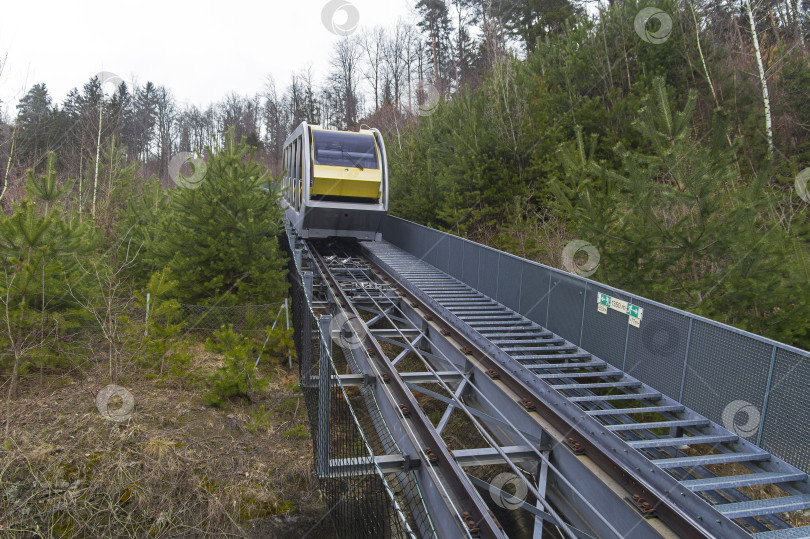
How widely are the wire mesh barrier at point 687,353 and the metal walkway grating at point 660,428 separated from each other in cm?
15

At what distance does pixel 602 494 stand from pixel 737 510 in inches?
42.1

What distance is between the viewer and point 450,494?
493cm

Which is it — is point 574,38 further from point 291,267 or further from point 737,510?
point 737,510

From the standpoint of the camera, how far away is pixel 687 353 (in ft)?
20.6

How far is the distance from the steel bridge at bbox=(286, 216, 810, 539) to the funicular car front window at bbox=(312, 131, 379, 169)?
645 cm

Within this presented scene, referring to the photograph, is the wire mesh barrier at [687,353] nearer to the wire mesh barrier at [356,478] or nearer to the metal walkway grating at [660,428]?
the metal walkway grating at [660,428]

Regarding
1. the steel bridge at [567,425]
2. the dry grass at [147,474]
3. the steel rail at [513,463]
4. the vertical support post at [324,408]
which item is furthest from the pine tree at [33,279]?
the steel rail at [513,463]

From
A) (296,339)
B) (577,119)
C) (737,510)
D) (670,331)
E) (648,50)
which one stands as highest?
(648,50)

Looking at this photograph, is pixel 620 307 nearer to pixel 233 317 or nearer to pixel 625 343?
pixel 625 343

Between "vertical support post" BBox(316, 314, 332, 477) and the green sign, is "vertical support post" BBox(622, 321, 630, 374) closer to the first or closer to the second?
the green sign

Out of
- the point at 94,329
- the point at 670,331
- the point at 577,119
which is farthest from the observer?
the point at 577,119

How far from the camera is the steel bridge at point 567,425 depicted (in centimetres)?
469

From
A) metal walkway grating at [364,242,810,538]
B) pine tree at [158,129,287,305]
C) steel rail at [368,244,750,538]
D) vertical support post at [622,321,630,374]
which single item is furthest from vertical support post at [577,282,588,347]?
pine tree at [158,129,287,305]

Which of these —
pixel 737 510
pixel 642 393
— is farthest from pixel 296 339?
pixel 737 510
